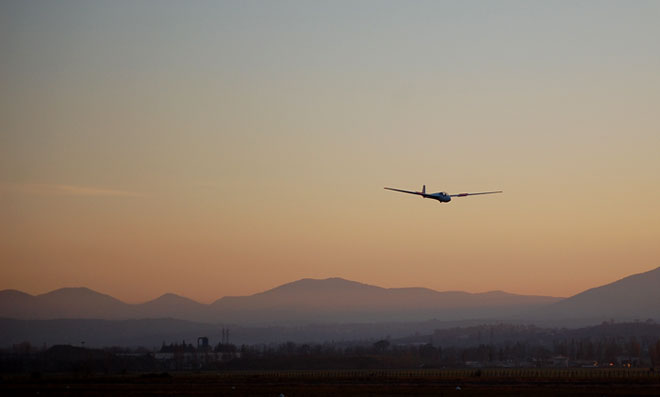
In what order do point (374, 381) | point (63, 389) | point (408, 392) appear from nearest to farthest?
point (408, 392)
point (63, 389)
point (374, 381)

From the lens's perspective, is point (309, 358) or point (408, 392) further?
point (309, 358)

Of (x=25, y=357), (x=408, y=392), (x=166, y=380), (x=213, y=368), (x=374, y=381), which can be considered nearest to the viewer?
(x=408, y=392)

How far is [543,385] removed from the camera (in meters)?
90.2

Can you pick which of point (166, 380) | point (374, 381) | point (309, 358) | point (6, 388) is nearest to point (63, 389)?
point (6, 388)

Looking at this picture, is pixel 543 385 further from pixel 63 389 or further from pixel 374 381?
pixel 63 389

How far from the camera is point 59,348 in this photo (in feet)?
583

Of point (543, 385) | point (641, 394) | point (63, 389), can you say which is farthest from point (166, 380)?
point (641, 394)

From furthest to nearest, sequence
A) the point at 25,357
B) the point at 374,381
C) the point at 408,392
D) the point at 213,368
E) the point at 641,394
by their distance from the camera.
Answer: the point at 213,368 < the point at 25,357 < the point at 374,381 < the point at 408,392 < the point at 641,394

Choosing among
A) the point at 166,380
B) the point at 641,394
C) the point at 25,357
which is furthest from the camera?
the point at 25,357

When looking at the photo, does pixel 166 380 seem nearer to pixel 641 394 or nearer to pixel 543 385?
pixel 543 385

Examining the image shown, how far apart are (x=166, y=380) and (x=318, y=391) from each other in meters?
34.5

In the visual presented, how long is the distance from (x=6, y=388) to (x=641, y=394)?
58289 millimetres

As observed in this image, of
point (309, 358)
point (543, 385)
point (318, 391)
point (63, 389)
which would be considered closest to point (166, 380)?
point (63, 389)

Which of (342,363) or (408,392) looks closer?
(408,392)
